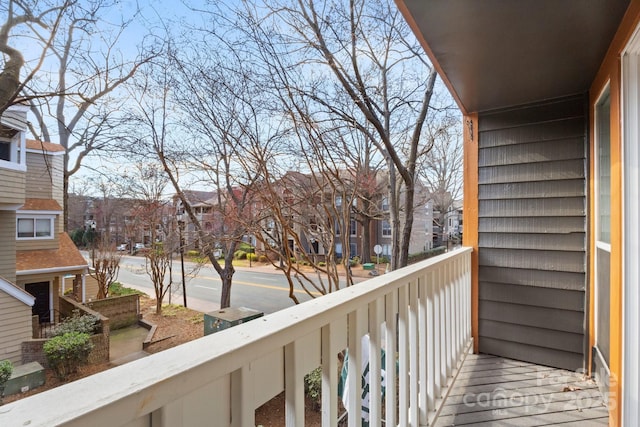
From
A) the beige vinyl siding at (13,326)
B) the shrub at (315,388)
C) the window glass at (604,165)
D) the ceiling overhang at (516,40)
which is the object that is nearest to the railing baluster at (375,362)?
the ceiling overhang at (516,40)

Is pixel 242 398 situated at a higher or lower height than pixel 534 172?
lower

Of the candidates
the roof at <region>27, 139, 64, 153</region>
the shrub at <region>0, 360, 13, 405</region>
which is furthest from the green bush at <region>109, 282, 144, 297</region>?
the roof at <region>27, 139, 64, 153</region>

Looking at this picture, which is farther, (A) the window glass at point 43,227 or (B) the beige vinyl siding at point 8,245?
(A) the window glass at point 43,227

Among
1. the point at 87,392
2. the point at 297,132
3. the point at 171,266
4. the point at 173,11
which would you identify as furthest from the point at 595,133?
the point at 171,266

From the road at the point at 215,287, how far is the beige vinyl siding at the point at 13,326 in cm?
229

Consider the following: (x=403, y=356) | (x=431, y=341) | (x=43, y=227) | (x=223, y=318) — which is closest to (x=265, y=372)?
(x=403, y=356)

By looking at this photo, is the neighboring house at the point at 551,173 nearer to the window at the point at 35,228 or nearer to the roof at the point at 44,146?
the roof at the point at 44,146

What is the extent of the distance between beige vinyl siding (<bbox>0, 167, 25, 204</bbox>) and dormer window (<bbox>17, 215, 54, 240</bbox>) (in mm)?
268

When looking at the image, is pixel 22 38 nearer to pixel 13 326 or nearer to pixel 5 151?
pixel 5 151

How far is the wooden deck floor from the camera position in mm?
1863

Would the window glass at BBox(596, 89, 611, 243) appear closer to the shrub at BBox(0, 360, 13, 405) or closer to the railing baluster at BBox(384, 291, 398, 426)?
the railing baluster at BBox(384, 291, 398, 426)

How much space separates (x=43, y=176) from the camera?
2826 millimetres

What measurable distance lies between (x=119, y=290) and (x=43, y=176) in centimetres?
318

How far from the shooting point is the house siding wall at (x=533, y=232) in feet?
8.01
